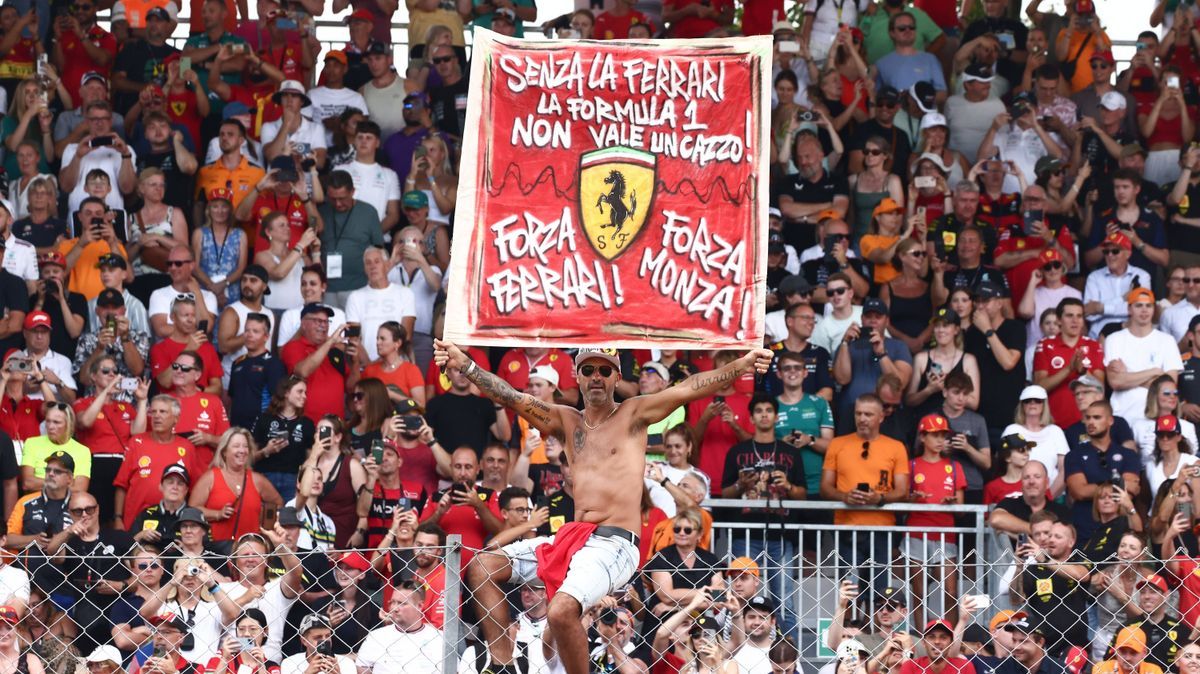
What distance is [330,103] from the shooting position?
18.6m

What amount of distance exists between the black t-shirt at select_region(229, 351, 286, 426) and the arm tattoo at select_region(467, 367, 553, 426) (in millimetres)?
5666

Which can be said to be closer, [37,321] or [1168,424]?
[1168,424]

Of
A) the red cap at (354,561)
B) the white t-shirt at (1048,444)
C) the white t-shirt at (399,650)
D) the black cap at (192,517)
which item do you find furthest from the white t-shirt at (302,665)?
the white t-shirt at (1048,444)

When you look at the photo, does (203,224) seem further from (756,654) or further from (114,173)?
(756,654)

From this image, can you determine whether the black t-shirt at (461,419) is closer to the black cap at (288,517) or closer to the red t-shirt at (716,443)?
the red t-shirt at (716,443)

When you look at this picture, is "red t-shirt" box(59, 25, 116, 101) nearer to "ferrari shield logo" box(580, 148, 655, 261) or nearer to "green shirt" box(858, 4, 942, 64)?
"green shirt" box(858, 4, 942, 64)

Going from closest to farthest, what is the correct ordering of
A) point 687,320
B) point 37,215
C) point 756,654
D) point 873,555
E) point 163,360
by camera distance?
point 687,320 < point 756,654 < point 873,555 < point 163,360 < point 37,215

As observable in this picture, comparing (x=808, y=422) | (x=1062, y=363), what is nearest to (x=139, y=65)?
(x=808, y=422)

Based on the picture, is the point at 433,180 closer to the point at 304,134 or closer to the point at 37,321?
the point at 304,134

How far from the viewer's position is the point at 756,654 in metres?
11.9

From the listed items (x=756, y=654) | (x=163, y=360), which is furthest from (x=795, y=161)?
(x=756, y=654)

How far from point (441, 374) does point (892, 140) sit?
189 inches

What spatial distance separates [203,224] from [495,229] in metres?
7.62

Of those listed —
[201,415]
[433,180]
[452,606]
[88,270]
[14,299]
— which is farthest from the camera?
[433,180]
